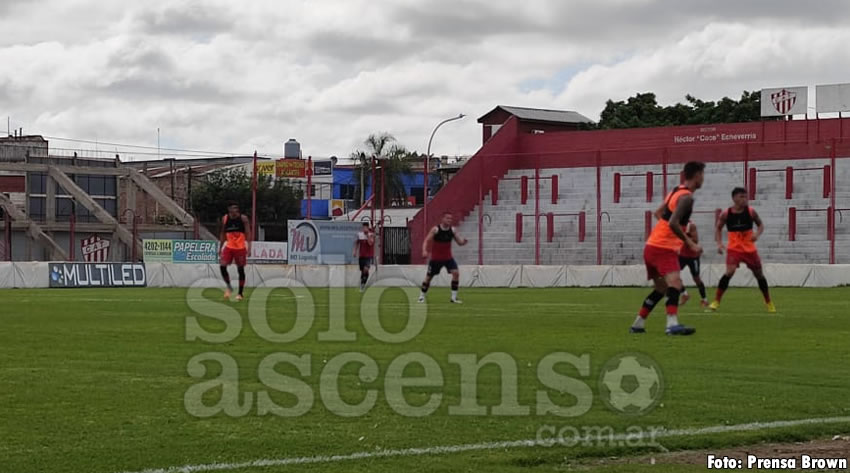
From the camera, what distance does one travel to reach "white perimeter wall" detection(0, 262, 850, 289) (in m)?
39.4

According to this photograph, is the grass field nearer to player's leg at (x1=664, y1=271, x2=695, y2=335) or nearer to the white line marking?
the white line marking

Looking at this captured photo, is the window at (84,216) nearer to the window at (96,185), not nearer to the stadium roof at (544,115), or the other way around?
the window at (96,185)

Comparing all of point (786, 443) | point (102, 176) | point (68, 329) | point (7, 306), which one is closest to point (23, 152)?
point (102, 176)

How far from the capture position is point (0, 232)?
6650 centimetres

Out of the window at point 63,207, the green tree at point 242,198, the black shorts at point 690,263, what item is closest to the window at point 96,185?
the window at point 63,207

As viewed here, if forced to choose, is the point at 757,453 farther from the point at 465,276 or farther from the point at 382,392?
the point at 465,276

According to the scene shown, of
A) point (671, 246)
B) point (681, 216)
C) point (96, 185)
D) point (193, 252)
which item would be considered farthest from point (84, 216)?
point (681, 216)

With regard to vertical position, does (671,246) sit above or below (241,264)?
above

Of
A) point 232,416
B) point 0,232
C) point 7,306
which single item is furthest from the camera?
point 0,232

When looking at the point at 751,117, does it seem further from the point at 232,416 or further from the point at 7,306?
the point at 232,416

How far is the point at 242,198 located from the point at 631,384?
79763 mm

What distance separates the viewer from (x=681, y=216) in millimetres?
16094

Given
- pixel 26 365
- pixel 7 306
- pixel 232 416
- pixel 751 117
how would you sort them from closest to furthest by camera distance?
pixel 232 416, pixel 26 365, pixel 7 306, pixel 751 117

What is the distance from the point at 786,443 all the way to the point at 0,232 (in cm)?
6285
